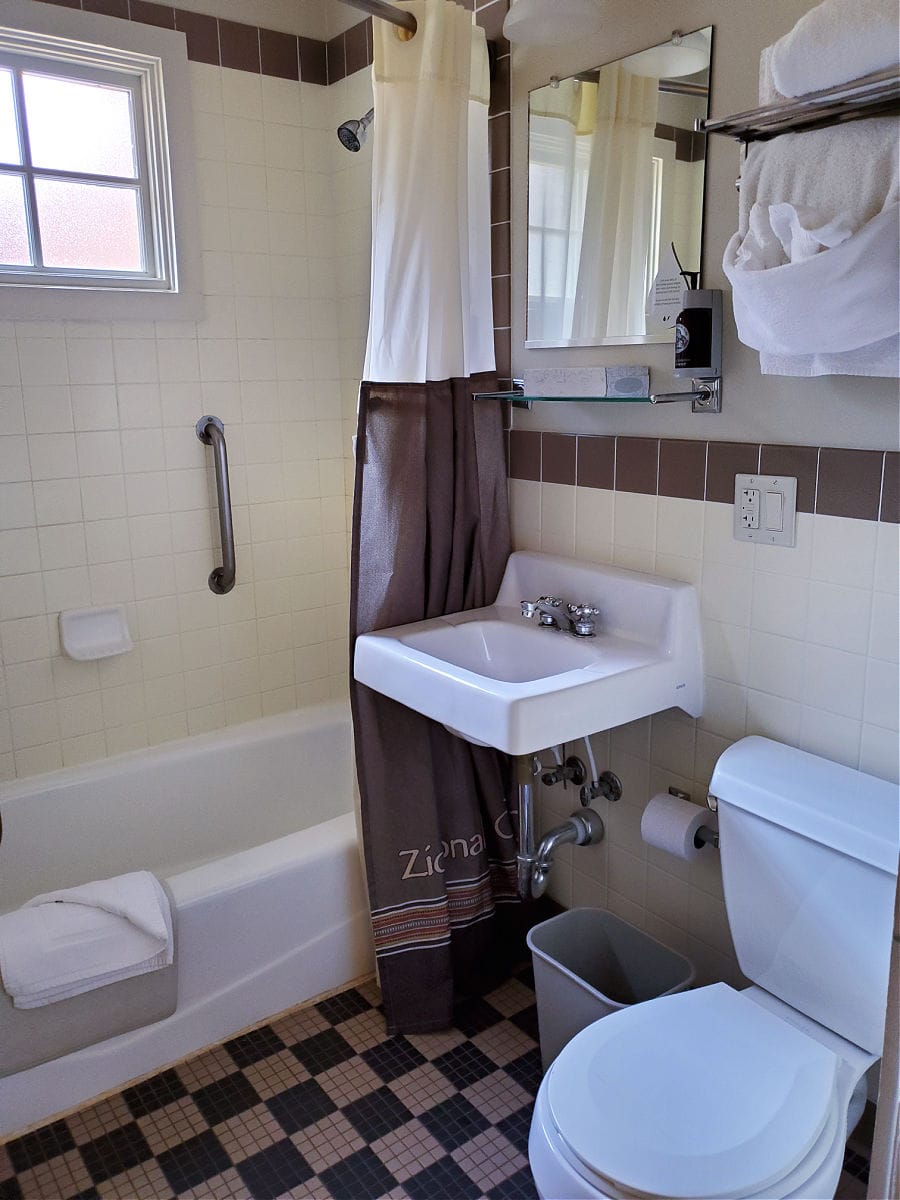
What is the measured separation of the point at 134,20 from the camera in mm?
2316

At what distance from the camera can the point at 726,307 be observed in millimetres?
1729

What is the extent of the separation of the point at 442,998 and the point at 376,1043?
0.17 m

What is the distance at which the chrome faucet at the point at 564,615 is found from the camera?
6.45 ft

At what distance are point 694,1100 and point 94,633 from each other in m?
1.83

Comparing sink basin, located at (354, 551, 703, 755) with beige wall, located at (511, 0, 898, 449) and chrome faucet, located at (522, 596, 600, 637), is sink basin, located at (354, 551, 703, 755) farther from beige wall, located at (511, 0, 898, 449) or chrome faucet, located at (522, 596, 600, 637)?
beige wall, located at (511, 0, 898, 449)

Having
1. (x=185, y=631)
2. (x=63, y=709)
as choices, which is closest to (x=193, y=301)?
(x=185, y=631)

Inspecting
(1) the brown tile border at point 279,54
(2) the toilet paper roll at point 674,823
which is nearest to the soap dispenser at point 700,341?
(2) the toilet paper roll at point 674,823

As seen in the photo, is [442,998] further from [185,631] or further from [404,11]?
[404,11]

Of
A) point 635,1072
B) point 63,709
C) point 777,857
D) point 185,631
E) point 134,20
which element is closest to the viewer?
point 635,1072

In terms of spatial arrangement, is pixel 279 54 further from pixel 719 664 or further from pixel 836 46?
pixel 719 664

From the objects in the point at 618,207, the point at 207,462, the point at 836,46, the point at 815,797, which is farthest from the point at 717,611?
the point at 207,462

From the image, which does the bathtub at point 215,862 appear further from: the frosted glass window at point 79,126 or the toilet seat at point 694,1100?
the frosted glass window at point 79,126

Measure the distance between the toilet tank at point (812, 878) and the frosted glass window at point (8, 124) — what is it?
216cm

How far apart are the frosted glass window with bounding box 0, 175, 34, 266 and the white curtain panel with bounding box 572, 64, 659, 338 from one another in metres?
1.39
